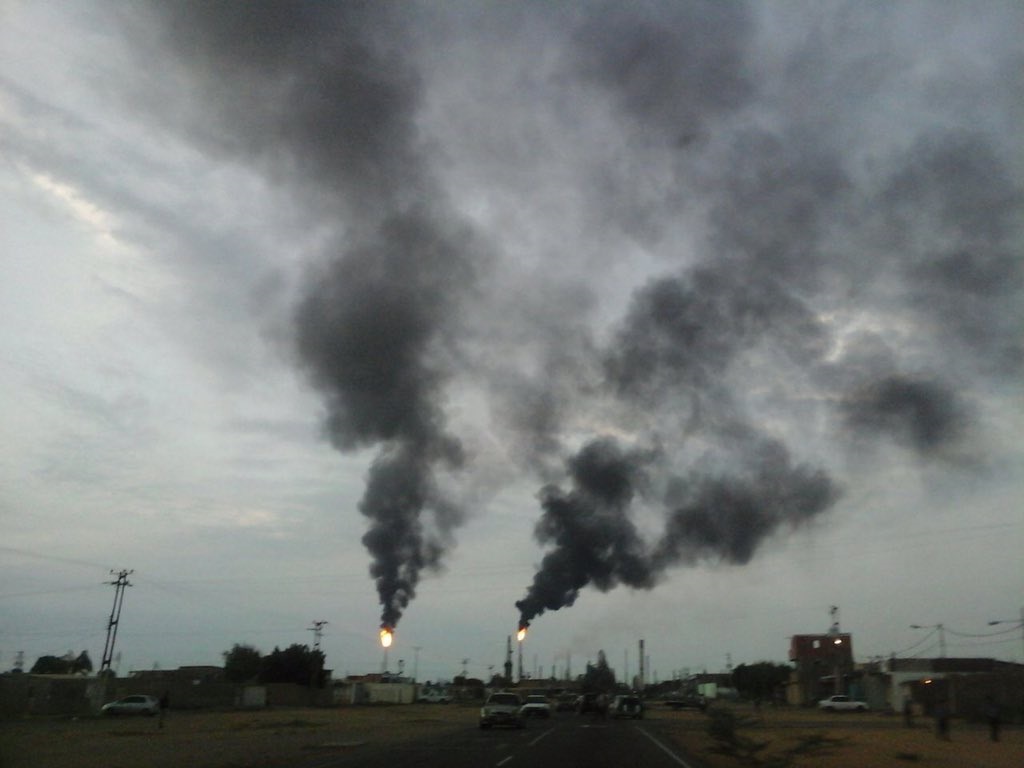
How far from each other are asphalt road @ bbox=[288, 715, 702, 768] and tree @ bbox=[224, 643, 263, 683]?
246ft

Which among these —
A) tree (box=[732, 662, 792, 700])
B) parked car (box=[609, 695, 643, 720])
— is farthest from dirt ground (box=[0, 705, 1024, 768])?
tree (box=[732, 662, 792, 700])

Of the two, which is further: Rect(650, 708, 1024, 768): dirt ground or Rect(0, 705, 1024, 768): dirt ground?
Rect(0, 705, 1024, 768): dirt ground

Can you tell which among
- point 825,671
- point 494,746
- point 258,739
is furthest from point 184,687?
point 825,671

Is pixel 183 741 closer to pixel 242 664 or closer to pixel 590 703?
pixel 590 703

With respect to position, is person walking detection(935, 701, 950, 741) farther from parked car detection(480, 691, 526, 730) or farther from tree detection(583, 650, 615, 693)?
tree detection(583, 650, 615, 693)

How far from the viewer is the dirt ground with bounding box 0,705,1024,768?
26.6 metres

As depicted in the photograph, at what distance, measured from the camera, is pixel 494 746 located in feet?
110

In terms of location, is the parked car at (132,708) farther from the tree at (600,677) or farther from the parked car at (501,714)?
the tree at (600,677)

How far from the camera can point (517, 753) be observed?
29641 millimetres

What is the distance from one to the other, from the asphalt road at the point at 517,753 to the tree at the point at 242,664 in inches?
2948

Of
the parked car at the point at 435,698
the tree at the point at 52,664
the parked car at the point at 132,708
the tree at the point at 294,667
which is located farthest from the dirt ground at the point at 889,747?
the tree at the point at 52,664

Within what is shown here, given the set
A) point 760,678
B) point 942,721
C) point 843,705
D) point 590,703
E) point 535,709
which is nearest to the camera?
point 942,721

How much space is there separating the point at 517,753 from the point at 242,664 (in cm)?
9141

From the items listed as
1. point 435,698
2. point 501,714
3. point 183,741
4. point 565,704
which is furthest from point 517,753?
point 435,698
